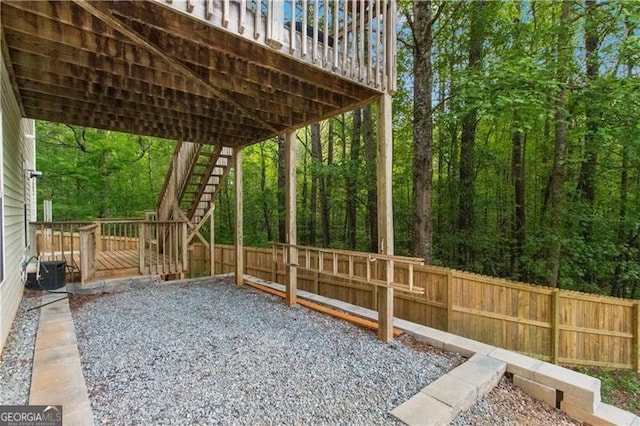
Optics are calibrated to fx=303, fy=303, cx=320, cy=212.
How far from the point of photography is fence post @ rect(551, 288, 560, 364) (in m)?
4.54

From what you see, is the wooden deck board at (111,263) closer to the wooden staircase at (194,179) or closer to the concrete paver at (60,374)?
the wooden staircase at (194,179)

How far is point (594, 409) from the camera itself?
2.69m

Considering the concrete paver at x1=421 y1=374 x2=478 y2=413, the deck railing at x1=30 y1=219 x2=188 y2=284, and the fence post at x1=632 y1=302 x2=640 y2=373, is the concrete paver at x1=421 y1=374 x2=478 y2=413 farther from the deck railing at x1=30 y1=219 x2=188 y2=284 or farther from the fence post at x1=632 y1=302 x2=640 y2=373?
the deck railing at x1=30 y1=219 x2=188 y2=284

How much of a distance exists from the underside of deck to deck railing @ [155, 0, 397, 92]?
0.09m

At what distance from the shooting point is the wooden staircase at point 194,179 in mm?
6691

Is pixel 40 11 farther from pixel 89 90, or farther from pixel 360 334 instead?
pixel 360 334

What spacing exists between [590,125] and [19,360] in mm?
8939

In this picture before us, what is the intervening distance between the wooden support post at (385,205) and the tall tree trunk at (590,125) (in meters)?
4.12

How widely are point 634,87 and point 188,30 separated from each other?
6.52 meters

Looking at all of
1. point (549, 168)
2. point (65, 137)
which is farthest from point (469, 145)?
point (65, 137)

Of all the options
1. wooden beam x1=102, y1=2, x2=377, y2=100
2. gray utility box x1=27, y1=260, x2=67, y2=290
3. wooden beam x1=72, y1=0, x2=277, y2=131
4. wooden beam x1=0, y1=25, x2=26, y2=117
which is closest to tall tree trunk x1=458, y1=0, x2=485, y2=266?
wooden beam x1=102, y1=2, x2=377, y2=100

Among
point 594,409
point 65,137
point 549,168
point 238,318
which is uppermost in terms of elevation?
point 65,137

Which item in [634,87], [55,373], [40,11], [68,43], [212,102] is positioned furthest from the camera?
[634,87]

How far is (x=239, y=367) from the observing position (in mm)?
2906
